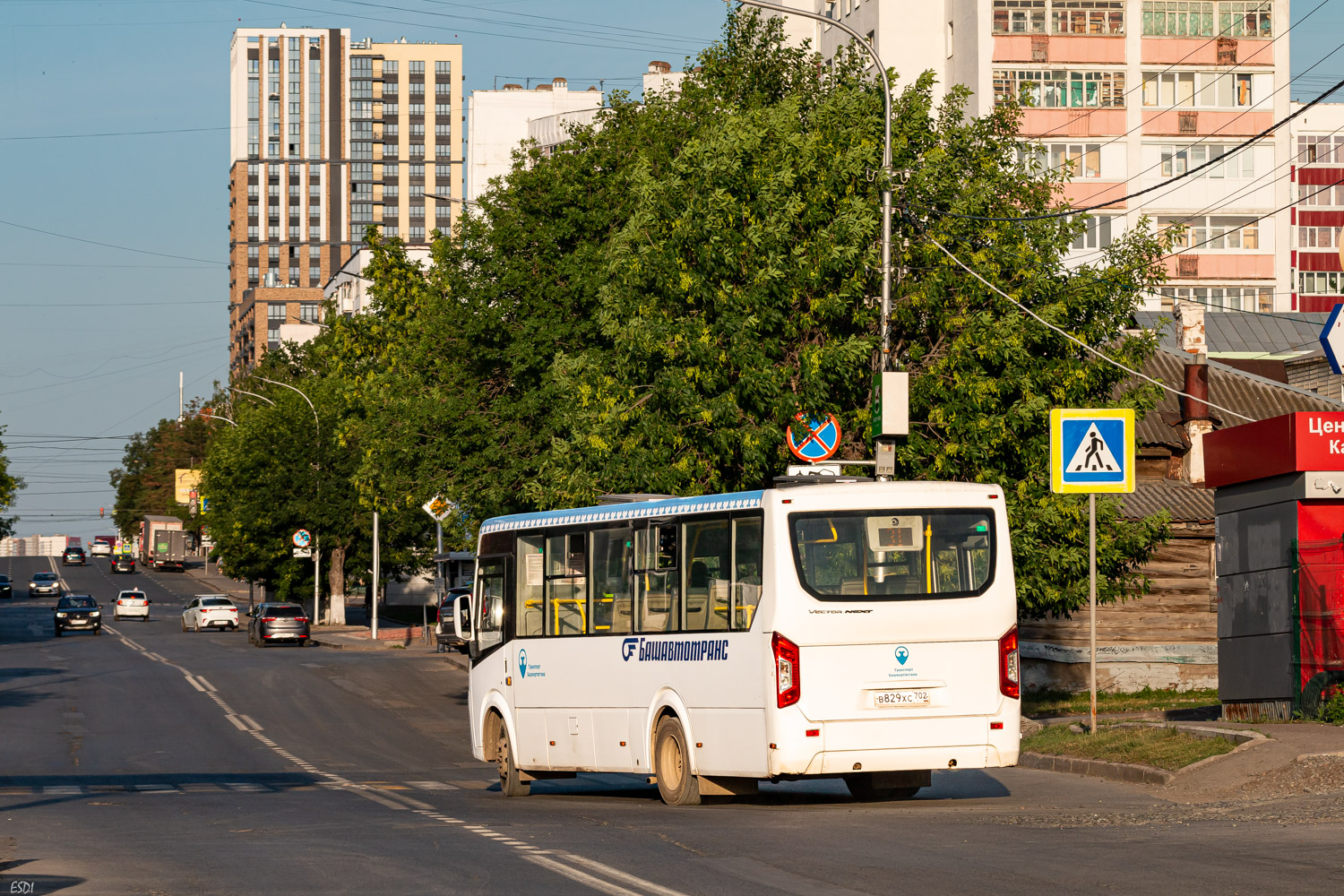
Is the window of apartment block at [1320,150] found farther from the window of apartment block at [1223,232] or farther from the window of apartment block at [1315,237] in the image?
the window of apartment block at [1223,232]

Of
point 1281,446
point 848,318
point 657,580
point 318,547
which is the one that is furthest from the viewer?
point 318,547

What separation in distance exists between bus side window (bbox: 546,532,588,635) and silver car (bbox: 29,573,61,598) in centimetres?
9871

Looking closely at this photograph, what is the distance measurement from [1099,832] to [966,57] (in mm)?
58561

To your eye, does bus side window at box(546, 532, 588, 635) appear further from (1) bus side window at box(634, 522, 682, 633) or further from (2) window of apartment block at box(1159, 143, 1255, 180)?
(2) window of apartment block at box(1159, 143, 1255, 180)

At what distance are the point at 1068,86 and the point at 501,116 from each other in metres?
57.3

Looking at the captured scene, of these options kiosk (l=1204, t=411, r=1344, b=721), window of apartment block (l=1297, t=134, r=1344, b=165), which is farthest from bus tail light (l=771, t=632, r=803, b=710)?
window of apartment block (l=1297, t=134, r=1344, b=165)

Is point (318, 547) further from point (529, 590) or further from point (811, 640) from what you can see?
point (811, 640)

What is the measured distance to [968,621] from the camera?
14602 millimetres

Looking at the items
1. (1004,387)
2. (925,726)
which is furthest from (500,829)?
(1004,387)

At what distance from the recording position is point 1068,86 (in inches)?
2621

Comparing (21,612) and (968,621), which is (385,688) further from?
(21,612)

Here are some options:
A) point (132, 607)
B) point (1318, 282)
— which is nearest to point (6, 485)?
point (132, 607)

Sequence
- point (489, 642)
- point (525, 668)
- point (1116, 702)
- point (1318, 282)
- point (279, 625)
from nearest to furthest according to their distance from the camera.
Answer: point (525, 668)
point (489, 642)
point (1116, 702)
point (279, 625)
point (1318, 282)

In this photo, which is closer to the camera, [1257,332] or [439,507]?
[439,507]
